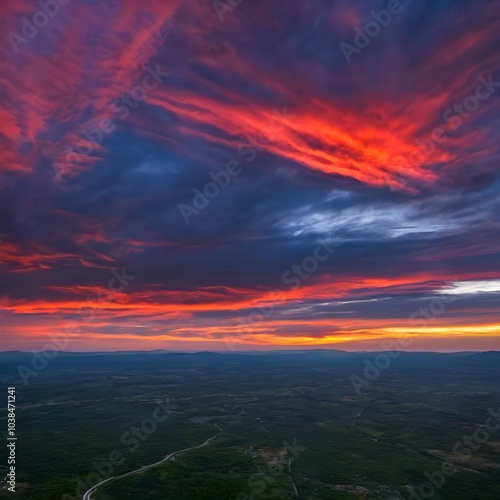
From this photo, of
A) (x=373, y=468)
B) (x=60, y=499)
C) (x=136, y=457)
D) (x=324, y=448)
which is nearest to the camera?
(x=60, y=499)

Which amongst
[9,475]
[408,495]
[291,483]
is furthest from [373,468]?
[9,475]

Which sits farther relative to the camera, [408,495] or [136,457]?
[136,457]

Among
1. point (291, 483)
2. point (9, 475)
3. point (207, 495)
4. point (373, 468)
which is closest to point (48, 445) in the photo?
point (9, 475)

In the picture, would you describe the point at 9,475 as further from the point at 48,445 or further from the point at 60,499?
the point at 48,445

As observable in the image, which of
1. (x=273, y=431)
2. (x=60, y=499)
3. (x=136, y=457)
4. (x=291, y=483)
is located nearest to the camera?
(x=60, y=499)

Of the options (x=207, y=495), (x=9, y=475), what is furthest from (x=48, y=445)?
(x=207, y=495)

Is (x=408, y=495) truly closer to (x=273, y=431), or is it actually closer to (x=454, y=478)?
(x=454, y=478)

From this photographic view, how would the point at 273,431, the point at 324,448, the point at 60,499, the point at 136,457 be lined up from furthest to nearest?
the point at 273,431 → the point at 324,448 → the point at 136,457 → the point at 60,499

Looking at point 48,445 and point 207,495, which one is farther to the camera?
point 48,445

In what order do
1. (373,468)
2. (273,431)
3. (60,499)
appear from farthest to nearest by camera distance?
(273,431) < (373,468) < (60,499)
